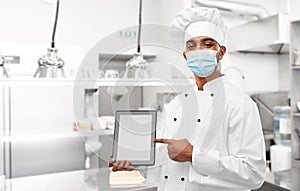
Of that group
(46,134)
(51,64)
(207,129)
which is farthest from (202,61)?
(46,134)

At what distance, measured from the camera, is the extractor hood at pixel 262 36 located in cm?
241

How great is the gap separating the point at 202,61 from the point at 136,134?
32 cm

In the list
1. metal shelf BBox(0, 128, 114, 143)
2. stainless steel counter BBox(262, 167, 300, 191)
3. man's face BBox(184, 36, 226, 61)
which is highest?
man's face BBox(184, 36, 226, 61)

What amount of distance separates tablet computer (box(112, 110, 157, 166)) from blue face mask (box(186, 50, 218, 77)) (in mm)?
204

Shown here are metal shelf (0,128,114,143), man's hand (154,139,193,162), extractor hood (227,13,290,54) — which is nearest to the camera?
man's hand (154,139,193,162)

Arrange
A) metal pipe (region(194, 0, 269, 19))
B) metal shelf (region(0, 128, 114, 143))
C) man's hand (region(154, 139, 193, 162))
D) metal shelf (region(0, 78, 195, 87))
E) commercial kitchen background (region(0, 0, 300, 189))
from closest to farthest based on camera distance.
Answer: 1. man's hand (region(154, 139, 193, 162))
2. metal shelf (region(0, 78, 195, 87))
3. metal shelf (region(0, 128, 114, 143))
4. commercial kitchen background (region(0, 0, 300, 189))
5. metal pipe (region(194, 0, 269, 19))

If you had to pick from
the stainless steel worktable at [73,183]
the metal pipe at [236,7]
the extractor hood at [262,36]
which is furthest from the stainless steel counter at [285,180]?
the metal pipe at [236,7]

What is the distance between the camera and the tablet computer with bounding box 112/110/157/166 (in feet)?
3.09

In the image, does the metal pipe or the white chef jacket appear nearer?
the white chef jacket

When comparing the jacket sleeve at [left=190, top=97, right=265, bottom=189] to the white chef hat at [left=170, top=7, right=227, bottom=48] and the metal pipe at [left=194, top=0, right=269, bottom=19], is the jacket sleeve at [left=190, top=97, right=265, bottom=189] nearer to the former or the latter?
the white chef hat at [left=170, top=7, right=227, bottom=48]

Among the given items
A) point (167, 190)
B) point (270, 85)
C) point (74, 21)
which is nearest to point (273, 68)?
point (270, 85)

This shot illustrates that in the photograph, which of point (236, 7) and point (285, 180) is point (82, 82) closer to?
point (285, 180)

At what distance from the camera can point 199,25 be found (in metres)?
0.97

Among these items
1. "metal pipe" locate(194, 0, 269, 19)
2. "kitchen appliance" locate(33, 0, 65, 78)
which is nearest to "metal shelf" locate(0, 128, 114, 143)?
"kitchen appliance" locate(33, 0, 65, 78)
